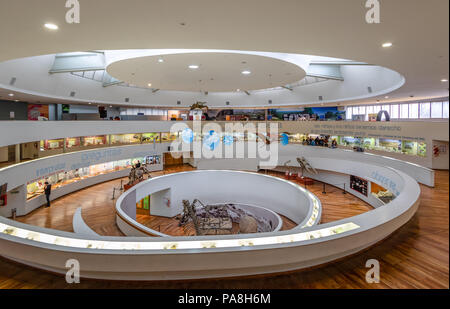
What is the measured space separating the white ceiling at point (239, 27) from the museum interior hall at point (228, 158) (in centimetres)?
3

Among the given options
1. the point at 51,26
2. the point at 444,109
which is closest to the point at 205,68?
the point at 51,26

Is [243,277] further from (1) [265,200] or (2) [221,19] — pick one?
(1) [265,200]

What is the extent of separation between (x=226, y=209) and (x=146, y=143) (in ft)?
31.2

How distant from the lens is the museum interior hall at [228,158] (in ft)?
10.2

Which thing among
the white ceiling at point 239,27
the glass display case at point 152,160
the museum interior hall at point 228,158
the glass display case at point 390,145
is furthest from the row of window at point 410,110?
the glass display case at point 152,160

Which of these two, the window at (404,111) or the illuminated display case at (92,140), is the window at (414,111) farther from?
the illuminated display case at (92,140)

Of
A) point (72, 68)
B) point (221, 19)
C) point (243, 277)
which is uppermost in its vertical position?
point (72, 68)

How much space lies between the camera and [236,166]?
18688 mm

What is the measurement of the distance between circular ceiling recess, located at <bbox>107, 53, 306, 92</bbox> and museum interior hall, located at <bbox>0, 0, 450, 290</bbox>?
0.11 meters

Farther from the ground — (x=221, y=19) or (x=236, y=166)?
(x=221, y=19)

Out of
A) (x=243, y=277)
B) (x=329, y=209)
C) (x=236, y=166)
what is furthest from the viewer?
(x=236, y=166)

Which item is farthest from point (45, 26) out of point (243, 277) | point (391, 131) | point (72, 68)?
point (391, 131)

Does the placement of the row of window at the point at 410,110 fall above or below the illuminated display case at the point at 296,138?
above

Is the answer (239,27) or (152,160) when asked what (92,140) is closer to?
(152,160)
